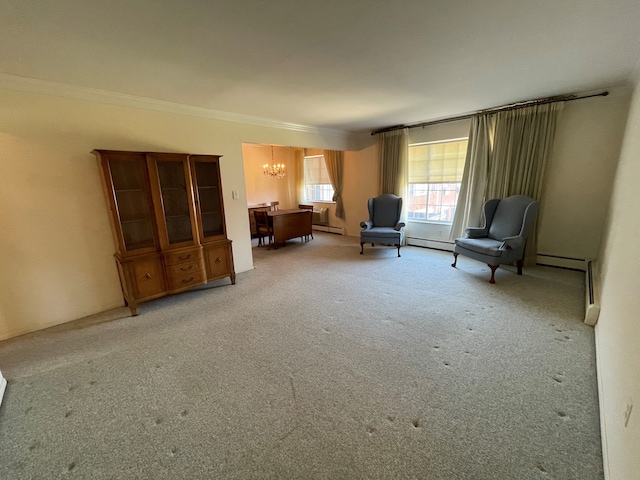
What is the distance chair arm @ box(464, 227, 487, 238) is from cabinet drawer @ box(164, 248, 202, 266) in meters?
3.90

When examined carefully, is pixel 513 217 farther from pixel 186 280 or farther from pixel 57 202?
pixel 57 202

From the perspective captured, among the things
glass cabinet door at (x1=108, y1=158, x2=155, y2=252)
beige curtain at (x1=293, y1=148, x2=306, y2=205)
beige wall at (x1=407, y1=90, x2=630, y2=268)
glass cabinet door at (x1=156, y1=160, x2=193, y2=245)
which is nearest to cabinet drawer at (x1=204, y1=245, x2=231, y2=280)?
glass cabinet door at (x1=156, y1=160, x2=193, y2=245)

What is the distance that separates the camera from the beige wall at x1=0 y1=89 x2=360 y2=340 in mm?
2330

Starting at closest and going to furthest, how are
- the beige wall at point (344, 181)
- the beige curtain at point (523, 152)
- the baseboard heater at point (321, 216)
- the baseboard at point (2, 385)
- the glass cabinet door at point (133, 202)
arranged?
the baseboard at point (2, 385) → the glass cabinet door at point (133, 202) → the beige curtain at point (523, 152) → the beige wall at point (344, 181) → the baseboard heater at point (321, 216)

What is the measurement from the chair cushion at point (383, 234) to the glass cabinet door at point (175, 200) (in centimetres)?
301

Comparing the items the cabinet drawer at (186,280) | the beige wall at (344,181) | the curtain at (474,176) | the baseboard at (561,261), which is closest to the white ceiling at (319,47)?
the curtain at (474,176)

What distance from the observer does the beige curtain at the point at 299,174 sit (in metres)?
7.38

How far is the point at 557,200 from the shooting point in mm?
3641

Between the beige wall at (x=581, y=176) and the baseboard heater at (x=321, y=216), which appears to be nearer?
→ the beige wall at (x=581, y=176)

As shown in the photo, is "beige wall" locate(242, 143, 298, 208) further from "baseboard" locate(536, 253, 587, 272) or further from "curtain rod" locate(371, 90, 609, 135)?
"baseboard" locate(536, 253, 587, 272)

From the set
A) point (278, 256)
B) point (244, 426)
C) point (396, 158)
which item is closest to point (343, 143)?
point (396, 158)

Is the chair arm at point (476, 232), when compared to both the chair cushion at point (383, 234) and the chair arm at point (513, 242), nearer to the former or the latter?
the chair arm at point (513, 242)

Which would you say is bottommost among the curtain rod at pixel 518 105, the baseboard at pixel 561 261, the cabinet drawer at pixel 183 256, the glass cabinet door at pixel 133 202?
the baseboard at pixel 561 261

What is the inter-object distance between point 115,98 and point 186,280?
2124 millimetres
